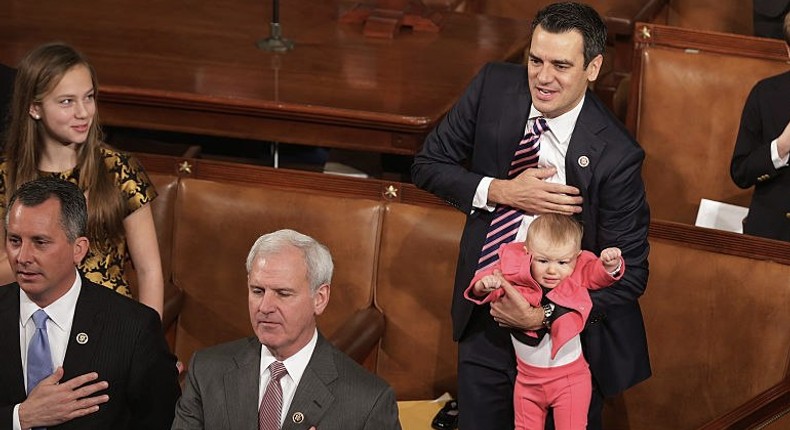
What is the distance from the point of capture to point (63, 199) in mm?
2896

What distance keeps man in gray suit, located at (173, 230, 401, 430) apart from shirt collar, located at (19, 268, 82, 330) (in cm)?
37

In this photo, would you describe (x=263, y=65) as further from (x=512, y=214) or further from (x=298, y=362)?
(x=298, y=362)

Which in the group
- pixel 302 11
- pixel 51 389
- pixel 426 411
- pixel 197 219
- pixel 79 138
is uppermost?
pixel 302 11

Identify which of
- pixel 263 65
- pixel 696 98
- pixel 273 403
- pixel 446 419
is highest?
pixel 263 65

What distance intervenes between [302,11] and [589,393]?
299 cm

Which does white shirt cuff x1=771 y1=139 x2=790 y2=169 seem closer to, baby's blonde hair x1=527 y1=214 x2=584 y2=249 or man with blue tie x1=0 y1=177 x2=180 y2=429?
baby's blonde hair x1=527 y1=214 x2=584 y2=249

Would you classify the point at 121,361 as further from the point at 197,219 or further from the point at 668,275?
the point at 668,275

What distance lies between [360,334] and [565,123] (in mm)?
975

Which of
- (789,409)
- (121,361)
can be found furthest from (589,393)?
(121,361)

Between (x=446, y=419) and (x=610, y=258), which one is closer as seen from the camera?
(x=610, y=258)

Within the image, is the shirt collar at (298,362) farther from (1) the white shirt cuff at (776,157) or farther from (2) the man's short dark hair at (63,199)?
(1) the white shirt cuff at (776,157)

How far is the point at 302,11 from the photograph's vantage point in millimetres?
5734

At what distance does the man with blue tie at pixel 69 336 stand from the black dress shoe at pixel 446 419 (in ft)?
3.08

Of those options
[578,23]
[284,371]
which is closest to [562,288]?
[578,23]
